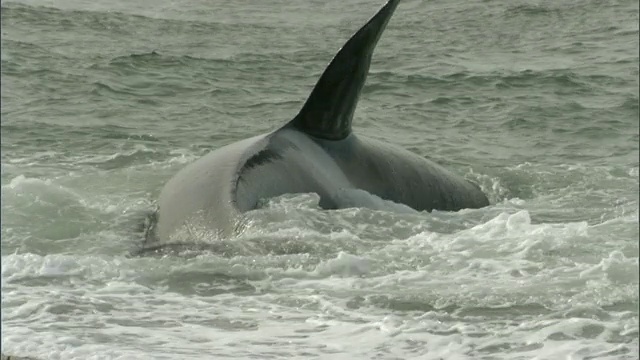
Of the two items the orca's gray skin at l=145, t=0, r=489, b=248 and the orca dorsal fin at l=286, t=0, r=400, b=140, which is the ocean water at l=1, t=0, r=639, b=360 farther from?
the orca dorsal fin at l=286, t=0, r=400, b=140

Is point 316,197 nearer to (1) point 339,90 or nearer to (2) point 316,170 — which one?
(2) point 316,170

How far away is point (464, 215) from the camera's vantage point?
7742 millimetres

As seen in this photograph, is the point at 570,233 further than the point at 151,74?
No

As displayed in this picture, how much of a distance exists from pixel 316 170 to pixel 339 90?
1.73 ft

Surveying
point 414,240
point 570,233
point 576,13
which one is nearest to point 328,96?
point 414,240

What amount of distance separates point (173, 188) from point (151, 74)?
9481 millimetres

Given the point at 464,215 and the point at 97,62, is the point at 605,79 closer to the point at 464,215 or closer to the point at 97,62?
the point at 97,62

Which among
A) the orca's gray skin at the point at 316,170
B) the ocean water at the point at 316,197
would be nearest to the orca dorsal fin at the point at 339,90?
the orca's gray skin at the point at 316,170

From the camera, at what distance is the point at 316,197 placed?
22.4 ft

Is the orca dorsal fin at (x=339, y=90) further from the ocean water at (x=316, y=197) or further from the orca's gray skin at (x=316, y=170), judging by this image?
the ocean water at (x=316, y=197)

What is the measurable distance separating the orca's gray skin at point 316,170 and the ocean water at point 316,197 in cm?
15

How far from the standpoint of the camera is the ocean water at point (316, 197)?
528 cm

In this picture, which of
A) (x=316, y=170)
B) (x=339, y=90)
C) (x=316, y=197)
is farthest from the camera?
(x=339, y=90)

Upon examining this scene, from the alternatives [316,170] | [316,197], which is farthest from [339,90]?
[316,197]
